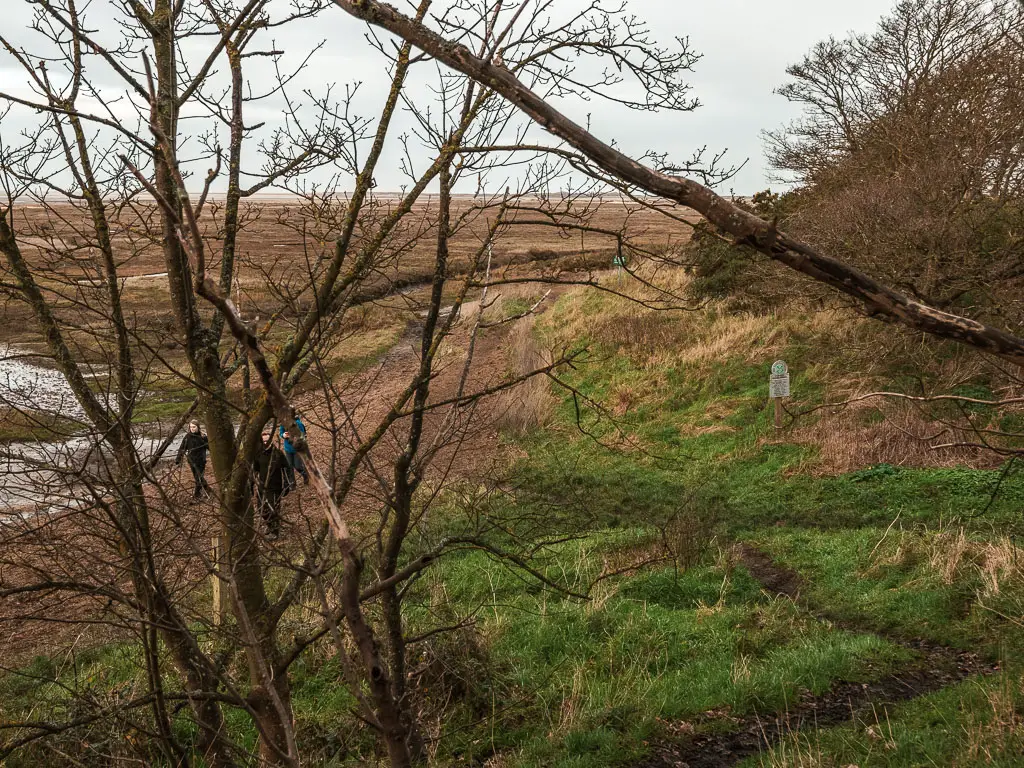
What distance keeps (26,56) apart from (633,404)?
14.1 meters

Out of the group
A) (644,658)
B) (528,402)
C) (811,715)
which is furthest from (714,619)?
(528,402)

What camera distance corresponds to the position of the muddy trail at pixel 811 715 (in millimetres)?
5613

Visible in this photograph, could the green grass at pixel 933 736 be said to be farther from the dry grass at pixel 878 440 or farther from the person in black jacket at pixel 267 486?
the dry grass at pixel 878 440

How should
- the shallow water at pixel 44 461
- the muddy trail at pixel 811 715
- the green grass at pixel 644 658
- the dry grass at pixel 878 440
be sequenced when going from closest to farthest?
the shallow water at pixel 44 461
the muddy trail at pixel 811 715
the green grass at pixel 644 658
the dry grass at pixel 878 440

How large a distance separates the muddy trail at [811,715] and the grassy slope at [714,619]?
0.09 meters

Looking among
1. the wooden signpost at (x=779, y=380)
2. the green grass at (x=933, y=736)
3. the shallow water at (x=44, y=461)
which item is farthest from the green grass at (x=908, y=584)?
the shallow water at (x=44, y=461)

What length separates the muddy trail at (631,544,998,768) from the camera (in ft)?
18.4

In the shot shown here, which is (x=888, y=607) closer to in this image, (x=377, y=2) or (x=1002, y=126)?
(x=377, y=2)

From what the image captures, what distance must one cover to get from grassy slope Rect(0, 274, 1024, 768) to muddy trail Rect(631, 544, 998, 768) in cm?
9

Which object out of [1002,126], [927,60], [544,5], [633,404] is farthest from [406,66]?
[927,60]

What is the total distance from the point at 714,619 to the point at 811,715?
210cm

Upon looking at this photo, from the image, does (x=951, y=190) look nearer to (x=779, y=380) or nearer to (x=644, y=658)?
(x=779, y=380)

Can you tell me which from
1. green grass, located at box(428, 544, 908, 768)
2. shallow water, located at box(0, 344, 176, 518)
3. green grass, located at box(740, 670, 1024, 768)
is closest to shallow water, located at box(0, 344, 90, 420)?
shallow water, located at box(0, 344, 176, 518)

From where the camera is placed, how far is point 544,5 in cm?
434
